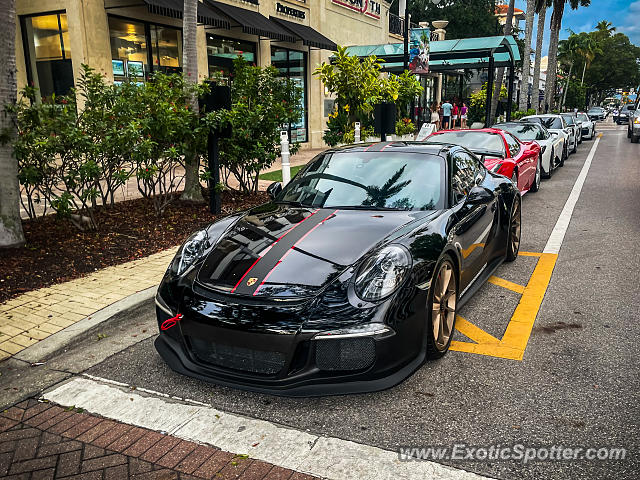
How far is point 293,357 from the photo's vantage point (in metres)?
3.00

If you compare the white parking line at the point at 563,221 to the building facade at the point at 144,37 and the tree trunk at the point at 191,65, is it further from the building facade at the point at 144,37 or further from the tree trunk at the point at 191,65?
the building facade at the point at 144,37

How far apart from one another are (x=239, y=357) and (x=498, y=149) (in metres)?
7.29

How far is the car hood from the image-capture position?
3268mm

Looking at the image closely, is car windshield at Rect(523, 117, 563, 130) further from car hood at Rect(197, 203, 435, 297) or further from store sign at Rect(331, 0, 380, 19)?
car hood at Rect(197, 203, 435, 297)


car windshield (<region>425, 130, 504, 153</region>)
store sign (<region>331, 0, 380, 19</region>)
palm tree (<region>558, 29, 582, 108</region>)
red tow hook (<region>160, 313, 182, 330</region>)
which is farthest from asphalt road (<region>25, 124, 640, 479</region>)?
palm tree (<region>558, 29, 582, 108</region>)

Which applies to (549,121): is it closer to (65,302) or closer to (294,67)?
(294,67)

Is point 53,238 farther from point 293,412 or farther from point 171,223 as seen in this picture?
point 293,412

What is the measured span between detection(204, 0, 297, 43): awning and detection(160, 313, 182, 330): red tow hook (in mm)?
14159

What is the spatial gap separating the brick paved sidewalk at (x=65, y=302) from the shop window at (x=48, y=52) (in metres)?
9.30

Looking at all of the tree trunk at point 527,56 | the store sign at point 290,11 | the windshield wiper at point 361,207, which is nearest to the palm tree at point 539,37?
the tree trunk at point 527,56

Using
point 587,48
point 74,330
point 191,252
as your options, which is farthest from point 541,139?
point 587,48

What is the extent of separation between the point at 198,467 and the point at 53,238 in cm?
520

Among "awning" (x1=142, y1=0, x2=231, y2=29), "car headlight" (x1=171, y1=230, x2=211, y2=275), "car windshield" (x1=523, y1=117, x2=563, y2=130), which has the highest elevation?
"awning" (x1=142, y1=0, x2=231, y2=29)

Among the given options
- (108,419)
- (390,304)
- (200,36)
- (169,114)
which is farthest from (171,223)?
(200,36)
